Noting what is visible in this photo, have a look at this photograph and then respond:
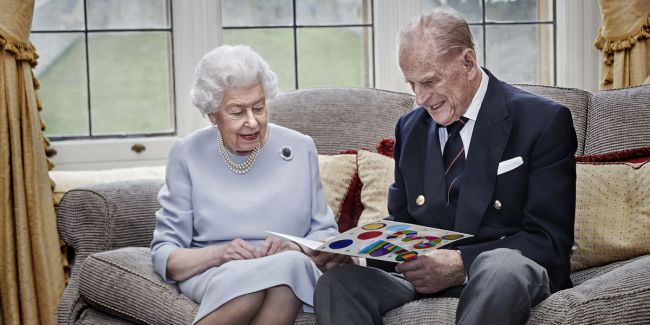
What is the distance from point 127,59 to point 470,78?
1.94 meters

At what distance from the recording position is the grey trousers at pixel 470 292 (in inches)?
72.7

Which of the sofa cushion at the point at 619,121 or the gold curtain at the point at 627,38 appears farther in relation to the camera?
the gold curtain at the point at 627,38

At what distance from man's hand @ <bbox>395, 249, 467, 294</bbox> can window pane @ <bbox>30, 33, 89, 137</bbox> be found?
2053 millimetres

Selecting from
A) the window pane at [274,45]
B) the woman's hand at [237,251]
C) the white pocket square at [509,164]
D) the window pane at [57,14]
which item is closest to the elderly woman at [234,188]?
the woman's hand at [237,251]

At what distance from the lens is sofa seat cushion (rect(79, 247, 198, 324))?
7.66ft

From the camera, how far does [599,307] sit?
73.5 inches

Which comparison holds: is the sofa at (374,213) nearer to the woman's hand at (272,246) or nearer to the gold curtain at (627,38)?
the woman's hand at (272,246)

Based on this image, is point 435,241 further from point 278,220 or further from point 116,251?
point 116,251

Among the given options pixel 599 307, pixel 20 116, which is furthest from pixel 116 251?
pixel 599 307

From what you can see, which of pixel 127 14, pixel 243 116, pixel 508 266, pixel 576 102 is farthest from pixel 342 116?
pixel 508 266

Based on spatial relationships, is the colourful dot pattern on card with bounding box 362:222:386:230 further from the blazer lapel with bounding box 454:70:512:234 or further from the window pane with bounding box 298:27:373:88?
the window pane with bounding box 298:27:373:88

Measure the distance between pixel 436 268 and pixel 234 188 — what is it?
724 millimetres

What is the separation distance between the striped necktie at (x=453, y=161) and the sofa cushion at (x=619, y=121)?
72cm

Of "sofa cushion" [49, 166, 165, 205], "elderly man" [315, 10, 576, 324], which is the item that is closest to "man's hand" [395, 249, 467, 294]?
"elderly man" [315, 10, 576, 324]
